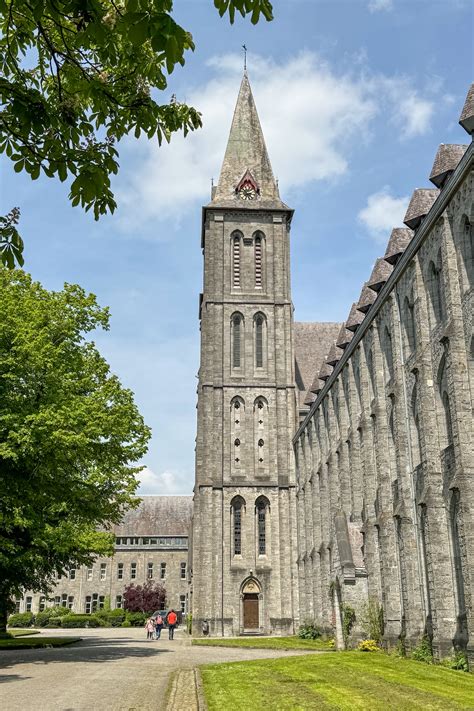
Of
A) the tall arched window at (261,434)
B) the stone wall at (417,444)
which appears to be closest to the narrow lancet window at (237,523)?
the tall arched window at (261,434)

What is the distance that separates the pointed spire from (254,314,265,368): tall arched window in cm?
903

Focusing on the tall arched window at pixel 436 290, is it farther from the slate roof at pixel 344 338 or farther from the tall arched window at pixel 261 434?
the tall arched window at pixel 261 434

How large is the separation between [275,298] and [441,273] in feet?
99.0

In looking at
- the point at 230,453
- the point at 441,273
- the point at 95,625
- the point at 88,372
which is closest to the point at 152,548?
the point at 95,625

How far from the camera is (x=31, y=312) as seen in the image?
84.7ft

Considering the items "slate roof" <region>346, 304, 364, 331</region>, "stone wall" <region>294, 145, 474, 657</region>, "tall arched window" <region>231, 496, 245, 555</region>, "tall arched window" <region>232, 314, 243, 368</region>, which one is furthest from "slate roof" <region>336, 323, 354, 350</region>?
"tall arched window" <region>231, 496, 245, 555</region>

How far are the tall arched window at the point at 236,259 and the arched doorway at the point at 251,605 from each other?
21.1 metres

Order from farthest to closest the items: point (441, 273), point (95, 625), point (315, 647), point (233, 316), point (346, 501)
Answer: point (95, 625) → point (233, 316) → point (346, 501) → point (315, 647) → point (441, 273)

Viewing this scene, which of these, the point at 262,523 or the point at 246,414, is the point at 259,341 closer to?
the point at 246,414

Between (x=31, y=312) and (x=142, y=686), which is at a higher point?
(x=31, y=312)

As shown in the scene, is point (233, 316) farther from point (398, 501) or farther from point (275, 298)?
point (398, 501)

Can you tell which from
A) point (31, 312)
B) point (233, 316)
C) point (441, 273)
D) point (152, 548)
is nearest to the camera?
point (441, 273)

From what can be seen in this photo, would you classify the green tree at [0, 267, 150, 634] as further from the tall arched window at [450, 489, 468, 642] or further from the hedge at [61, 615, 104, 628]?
the hedge at [61, 615, 104, 628]

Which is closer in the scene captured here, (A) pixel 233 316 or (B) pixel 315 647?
(B) pixel 315 647
